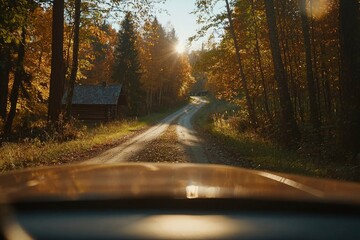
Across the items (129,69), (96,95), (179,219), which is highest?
(129,69)

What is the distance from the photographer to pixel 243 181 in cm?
268

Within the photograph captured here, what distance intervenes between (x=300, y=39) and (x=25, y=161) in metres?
17.7

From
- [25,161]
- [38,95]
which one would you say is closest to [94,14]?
[38,95]

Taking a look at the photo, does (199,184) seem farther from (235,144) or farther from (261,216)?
(235,144)

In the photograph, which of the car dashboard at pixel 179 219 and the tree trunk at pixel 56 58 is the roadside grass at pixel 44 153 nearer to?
the tree trunk at pixel 56 58

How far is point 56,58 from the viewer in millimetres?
22078

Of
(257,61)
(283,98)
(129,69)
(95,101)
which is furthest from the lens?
(129,69)

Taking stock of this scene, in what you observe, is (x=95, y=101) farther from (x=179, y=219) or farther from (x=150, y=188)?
(x=179, y=219)

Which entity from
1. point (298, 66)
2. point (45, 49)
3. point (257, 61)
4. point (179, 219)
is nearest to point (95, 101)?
point (45, 49)

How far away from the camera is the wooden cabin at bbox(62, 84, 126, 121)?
2071 inches

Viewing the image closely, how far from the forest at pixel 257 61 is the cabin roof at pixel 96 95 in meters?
17.4

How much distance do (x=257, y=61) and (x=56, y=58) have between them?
13.4m

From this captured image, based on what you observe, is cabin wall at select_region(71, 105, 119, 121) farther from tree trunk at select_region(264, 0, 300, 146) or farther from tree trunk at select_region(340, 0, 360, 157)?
tree trunk at select_region(340, 0, 360, 157)

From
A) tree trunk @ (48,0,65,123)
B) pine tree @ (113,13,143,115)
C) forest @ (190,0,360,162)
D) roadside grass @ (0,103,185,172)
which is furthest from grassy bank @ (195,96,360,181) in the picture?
pine tree @ (113,13,143,115)
